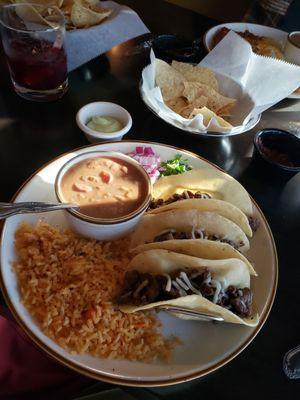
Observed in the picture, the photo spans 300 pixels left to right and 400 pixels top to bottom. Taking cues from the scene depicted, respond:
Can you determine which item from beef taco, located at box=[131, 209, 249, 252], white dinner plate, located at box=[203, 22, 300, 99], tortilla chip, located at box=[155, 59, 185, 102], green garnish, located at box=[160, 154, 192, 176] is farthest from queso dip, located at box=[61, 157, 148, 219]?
white dinner plate, located at box=[203, 22, 300, 99]

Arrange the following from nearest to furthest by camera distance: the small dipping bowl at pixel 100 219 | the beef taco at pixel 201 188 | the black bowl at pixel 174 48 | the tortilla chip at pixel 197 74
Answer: the small dipping bowl at pixel 100 219, the beef taco at pixel 201 188, the tortilla chip at pixel 197 74, the black bowl at pixel 174 48

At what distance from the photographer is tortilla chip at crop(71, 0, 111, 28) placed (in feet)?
6.87

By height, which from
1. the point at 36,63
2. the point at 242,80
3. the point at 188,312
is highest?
the point at 242,80

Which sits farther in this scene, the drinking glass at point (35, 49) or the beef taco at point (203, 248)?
the drinking glass at point (35, 49)

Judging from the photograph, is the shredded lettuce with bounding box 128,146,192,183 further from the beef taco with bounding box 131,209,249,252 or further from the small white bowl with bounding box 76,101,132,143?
the beef taco with bounding box 131,209,249,252

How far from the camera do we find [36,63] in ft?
5.98

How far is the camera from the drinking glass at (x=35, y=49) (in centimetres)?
Answer: 178

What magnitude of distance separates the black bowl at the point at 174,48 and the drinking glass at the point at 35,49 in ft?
2.07

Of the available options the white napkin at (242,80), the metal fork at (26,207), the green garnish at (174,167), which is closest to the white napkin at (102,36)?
the white napkin at (242,80)

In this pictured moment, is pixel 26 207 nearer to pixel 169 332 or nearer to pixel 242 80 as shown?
pixel 169 332

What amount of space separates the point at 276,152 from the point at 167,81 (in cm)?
71

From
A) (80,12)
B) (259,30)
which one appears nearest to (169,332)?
(80,12)

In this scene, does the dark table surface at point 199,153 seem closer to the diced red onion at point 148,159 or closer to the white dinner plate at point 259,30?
the diced red onion at point 148,159

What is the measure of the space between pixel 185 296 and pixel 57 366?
525 millimetres
